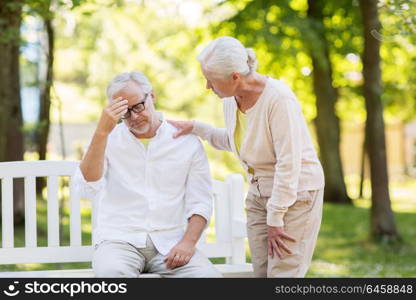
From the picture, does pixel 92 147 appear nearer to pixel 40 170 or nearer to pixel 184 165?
pixel 184 165

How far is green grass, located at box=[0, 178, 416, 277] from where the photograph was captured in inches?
345

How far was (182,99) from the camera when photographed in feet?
83.5

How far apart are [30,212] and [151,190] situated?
2.71 ft

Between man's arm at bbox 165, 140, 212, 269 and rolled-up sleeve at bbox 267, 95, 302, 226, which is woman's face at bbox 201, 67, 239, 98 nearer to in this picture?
rolled-up sleeve at bbox 267, 95, 302, 226

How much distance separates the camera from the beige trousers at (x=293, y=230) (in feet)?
12.0

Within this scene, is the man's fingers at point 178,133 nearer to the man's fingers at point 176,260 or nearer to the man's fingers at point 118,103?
the man's fingers at point 118,103

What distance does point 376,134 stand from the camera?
10648 millimetres

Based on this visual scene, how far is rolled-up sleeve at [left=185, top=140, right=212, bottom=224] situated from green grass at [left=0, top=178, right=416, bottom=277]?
424cm

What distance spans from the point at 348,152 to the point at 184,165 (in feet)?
113

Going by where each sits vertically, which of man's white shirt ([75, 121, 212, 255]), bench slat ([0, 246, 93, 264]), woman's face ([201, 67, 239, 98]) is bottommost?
bench slat ([0, 246, 93, 264])

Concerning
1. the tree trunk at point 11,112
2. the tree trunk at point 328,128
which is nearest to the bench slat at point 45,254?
the tree trunk at point 11,112

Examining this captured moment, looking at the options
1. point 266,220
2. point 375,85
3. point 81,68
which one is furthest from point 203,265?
point 81,68

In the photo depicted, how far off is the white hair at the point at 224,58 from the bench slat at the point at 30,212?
4.57 feet

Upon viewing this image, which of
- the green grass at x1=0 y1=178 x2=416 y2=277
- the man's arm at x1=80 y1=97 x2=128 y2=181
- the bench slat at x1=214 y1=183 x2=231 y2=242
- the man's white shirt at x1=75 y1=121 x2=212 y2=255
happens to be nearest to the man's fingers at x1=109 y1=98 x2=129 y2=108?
the man's arm at x1=80 y1=97 x2=128 y2=181
